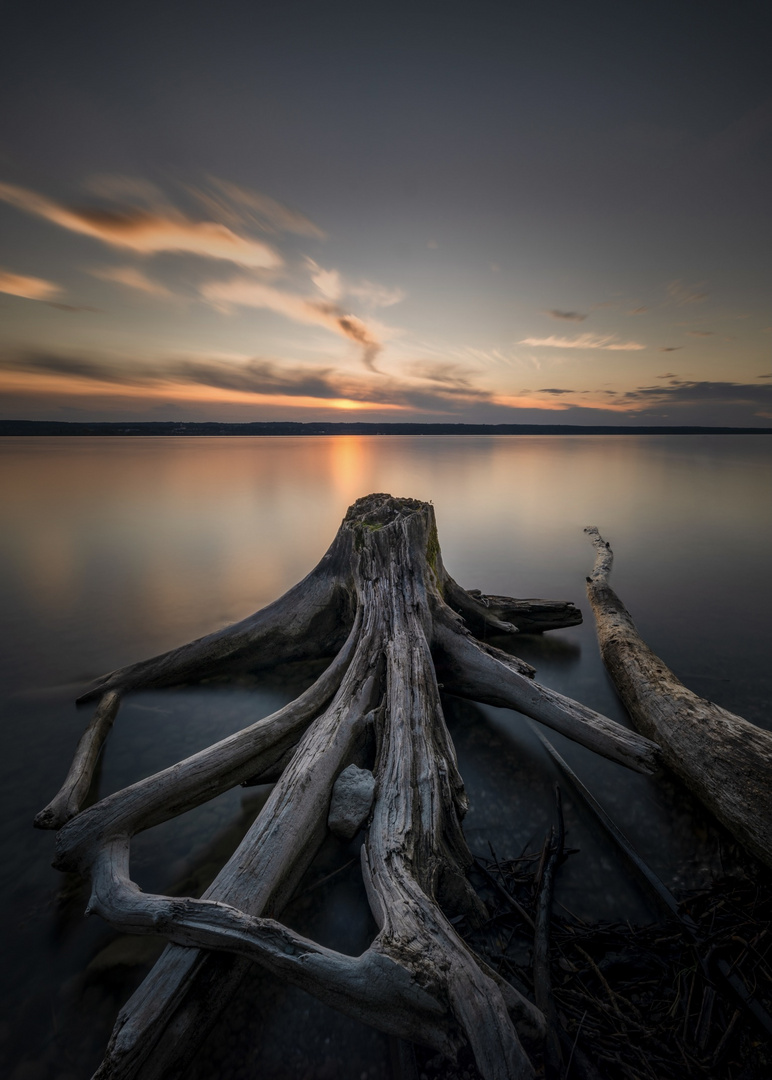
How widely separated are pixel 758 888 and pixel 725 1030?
777 mm

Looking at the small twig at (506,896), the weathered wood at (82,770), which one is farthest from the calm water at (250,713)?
the small twig at (506,896)

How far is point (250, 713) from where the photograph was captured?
381 centimetres

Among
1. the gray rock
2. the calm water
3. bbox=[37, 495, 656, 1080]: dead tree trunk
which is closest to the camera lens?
bbox=[37, 495, 656, 1080]: dead tree trunk

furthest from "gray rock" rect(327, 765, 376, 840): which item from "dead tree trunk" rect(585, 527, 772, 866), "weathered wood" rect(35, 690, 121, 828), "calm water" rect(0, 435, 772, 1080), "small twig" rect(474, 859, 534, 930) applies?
"dead tree trunk" rect(585, 527, 772, 866)

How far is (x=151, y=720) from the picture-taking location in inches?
146

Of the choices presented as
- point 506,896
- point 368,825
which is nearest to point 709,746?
point 506,896

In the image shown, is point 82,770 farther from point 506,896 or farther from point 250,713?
point 506,896

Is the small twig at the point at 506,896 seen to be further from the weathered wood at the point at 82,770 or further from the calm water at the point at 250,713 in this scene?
the weathered wood at the point at 82,770

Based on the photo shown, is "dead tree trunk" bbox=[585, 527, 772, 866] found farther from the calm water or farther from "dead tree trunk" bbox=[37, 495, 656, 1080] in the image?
"dead tree trunk" bbox=[37, 495, 656, 1080]

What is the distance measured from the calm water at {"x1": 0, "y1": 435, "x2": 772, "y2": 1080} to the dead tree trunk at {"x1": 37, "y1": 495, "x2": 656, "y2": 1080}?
326mm

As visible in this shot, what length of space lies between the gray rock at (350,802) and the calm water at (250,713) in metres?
0.34

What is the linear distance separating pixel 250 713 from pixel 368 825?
6.41ft

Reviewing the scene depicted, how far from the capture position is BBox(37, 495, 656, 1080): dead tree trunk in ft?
4.36

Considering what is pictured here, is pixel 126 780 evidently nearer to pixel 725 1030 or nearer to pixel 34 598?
pixel 725 1030
